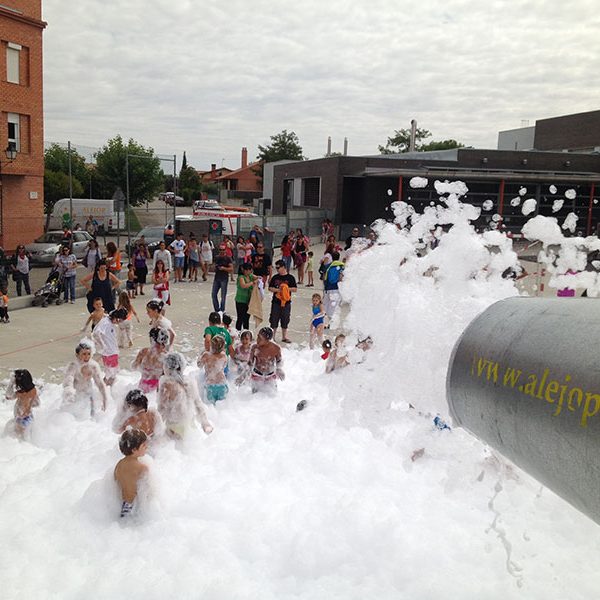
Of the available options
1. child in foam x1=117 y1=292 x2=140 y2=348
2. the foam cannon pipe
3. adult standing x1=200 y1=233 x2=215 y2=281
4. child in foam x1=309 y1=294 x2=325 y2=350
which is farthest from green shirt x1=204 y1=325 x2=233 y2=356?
adult standing x1=200 y1=233 x2=215 y2=281

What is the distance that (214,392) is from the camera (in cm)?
786

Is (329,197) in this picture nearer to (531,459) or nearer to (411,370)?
(411,370)

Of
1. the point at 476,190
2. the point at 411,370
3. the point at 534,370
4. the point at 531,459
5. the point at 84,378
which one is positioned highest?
the point at 476,190

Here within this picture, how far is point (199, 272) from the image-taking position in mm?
19422

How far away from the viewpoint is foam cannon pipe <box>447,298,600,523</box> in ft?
7.00

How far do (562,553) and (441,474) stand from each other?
1.40 metres

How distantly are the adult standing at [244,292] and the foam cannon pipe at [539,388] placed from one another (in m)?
8.49

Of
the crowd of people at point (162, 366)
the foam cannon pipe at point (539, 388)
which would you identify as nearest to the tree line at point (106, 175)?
the crowd of people at point (162, 366)

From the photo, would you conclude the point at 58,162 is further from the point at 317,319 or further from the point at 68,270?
the point at 317,319

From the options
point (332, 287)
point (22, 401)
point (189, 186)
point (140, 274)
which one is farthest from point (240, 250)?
point (189, 186)

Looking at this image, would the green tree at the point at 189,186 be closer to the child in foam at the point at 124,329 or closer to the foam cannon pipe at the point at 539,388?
the child in foam at the point at 124,329

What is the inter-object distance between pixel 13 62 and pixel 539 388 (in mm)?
26283

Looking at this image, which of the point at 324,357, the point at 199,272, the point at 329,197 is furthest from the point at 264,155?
the point at 324,357

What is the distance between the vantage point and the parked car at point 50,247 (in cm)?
2169
